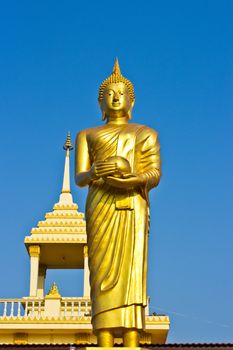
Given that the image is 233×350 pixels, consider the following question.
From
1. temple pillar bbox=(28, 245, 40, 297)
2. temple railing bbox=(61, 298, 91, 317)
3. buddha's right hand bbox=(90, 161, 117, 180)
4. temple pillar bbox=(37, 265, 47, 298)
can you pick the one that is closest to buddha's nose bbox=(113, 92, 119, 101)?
buddha's right hand bbox=(90, 161, 117, 180)

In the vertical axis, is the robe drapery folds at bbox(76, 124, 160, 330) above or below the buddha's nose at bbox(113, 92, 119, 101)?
below

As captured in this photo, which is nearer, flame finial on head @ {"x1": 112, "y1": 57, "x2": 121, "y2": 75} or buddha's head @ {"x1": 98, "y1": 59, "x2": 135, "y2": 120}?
buddha's head @ {"x1": 98, "y1": 59, "x2": 135, "y2": 120}

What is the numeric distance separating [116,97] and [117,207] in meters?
1.12

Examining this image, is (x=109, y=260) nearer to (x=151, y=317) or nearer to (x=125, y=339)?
(x=125, y=339)

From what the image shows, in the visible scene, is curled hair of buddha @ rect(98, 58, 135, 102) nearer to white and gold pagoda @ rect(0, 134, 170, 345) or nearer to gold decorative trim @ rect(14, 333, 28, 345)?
white and gold pagoda @ rect(0, 134, 170, 345)

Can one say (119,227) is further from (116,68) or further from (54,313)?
(54,313)

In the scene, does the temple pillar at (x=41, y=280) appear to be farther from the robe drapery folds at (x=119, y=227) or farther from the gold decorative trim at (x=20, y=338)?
the robe drapery folds at (x=119, y=227)

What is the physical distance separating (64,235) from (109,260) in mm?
14931

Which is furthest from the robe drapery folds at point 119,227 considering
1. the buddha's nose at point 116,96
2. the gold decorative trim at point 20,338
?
the gold decorative trim at point 20,338

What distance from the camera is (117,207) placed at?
19.4ft

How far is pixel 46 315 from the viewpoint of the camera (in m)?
17.8

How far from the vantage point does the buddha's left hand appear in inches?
225

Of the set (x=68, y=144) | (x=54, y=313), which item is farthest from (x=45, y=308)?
(x=68, y=144)

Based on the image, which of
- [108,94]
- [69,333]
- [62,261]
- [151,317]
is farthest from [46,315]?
[108,94]
